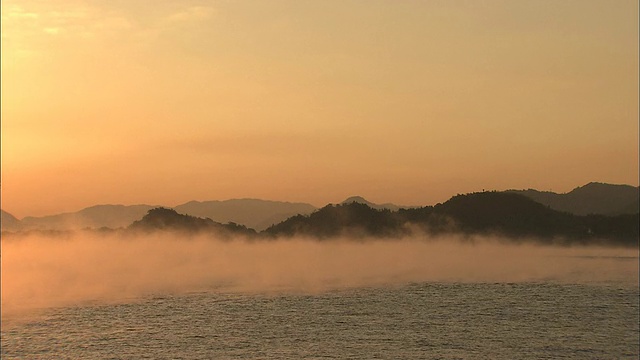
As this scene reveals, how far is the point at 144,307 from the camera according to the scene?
18188 cm

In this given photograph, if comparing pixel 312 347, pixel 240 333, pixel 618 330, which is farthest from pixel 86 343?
pixel 618 330

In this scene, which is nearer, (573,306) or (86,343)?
(86,343)

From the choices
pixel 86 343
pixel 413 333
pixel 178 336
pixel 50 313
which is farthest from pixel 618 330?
pixel 50 313

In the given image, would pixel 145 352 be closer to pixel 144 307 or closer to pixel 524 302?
pixel 144 307

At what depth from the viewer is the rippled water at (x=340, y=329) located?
11525 cm

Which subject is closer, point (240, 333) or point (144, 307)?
point (240, 333)

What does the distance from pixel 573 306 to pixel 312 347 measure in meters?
85.7

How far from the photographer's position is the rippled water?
115 metres

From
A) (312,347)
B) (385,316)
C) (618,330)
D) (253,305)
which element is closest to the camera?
(312,347)

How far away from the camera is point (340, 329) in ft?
445

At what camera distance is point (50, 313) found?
166625 millimetres

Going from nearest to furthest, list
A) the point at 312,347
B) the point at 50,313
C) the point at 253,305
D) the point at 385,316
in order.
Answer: the point at 312,347
the point at 385,316
the point at 50,313
the point at 253,305

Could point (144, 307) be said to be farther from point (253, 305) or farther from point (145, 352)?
point (145, 352)

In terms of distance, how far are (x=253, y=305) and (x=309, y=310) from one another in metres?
20.4
